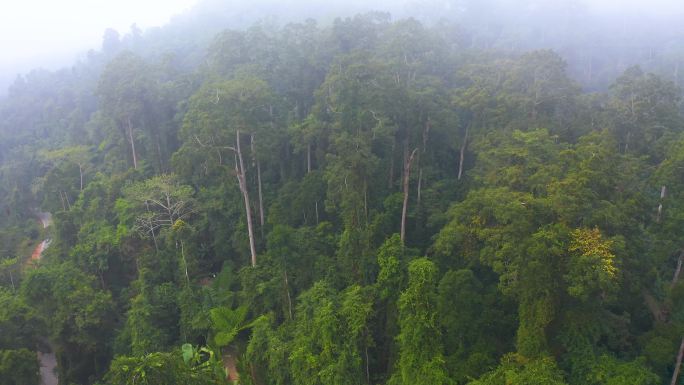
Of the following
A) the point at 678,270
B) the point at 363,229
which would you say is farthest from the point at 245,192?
the point at 678,270

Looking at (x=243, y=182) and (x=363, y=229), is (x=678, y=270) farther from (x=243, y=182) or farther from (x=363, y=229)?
(x=243, y=182)

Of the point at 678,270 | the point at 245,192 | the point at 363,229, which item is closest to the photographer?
the point at 678,270

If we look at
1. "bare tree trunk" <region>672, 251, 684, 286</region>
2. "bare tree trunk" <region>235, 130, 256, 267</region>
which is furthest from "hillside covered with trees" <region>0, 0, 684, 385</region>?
"bare tree trunk" <region>235, 130, 256, 267</region>

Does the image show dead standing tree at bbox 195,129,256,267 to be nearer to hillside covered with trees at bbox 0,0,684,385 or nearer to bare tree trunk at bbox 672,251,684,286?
hillside covered with trees at bbox 0,0,684,385

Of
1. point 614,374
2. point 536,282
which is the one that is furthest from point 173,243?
point 614,374

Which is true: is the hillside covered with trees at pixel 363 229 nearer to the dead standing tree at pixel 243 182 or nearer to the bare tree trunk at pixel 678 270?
the bare tree trunk at pixel 678 270

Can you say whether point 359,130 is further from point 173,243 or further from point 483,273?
point 173,243

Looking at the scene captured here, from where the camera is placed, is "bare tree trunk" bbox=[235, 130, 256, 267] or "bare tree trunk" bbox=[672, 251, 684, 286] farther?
"bare tree trunk" bbox=[235, 130, 256, 267]

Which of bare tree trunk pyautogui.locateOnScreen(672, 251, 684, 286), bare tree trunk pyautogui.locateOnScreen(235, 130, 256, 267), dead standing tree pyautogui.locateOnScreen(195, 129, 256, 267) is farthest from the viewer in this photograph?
bare tree trunk pyautogui.locateOnScreen(235, 130, 256, 267)

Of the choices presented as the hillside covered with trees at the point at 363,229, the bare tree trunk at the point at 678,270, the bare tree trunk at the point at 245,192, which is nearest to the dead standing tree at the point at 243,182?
the bare tree trunk at the point at 245,192
